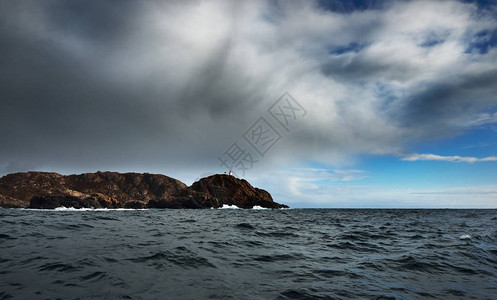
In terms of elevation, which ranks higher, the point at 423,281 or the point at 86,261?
the point at 86,261

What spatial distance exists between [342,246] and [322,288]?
8.88 m

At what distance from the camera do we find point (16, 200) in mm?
155000

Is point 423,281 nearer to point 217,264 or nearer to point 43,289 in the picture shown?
point 217,264

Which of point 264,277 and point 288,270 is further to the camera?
point 288,270

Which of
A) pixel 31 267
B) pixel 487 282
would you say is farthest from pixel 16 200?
pixel 487 282

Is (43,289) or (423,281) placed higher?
(43,289)

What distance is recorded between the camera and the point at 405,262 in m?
11.0

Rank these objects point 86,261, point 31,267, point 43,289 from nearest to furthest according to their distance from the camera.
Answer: point 43,289 → point 31,267 → point 86,261

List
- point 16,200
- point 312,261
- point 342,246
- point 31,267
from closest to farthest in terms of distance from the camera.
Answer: point 31,267 → point 312,261 → point 342,246 → point 16,200

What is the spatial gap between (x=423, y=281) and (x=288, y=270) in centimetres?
473

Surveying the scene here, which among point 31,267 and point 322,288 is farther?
point 31,267

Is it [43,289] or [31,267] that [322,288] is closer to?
[43,289]

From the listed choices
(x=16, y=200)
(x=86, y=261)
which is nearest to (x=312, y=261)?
(x=86, y=261)

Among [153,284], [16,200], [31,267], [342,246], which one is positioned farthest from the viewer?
[16,200]
